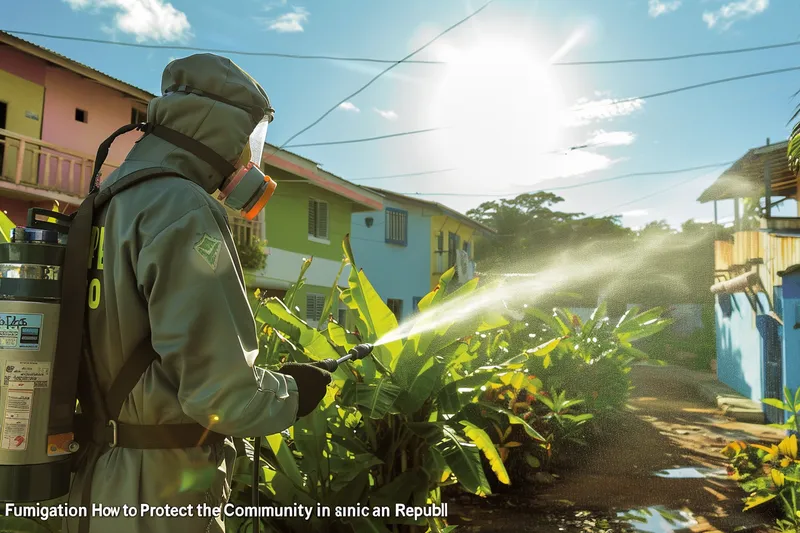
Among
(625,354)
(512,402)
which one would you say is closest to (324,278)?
(625,354)

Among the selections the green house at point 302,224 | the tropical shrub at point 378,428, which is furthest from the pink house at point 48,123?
the tropical shrub at point 378,428

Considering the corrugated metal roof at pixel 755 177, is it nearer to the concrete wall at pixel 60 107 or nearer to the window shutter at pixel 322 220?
the window shutter at pixel 322 220

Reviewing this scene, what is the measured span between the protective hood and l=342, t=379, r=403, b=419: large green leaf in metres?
1.41

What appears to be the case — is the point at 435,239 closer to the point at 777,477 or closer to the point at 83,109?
the point at 83,109

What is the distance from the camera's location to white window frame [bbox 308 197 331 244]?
1795 centimetres

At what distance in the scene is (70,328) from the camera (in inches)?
62.7

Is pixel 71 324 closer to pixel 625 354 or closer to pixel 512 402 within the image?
pixel 512 402

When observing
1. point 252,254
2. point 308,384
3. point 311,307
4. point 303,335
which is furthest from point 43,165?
point 308,384

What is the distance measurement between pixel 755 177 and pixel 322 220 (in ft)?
38.0

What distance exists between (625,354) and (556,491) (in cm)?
337

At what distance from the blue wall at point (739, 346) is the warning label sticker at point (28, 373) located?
11.4m

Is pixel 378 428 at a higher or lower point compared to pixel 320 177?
lower

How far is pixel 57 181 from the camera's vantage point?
1178cm

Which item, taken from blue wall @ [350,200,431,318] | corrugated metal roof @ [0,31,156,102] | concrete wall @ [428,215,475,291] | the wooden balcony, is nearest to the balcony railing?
corrugated metal roof @ [0,31,156,102]
